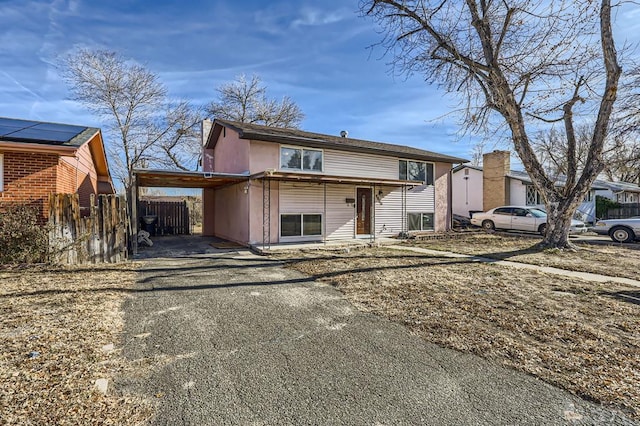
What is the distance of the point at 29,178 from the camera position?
24.4 feet

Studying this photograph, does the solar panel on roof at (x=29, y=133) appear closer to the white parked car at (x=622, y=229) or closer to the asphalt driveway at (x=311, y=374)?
the asphalt driveway at (x=311, y=374)

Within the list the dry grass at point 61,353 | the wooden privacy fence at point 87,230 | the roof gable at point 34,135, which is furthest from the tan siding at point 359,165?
the dry grass at point 61,353

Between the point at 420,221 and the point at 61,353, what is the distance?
14736 millimetres

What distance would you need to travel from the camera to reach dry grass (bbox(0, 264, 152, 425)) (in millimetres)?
2264

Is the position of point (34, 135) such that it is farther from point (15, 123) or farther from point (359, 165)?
point (359, 165)

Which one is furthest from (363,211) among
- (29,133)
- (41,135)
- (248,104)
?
(248,104)

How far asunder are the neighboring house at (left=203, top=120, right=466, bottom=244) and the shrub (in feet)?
14.9

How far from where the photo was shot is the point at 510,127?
36.6ft

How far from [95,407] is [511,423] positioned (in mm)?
2927

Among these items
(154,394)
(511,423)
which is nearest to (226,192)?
(154,394)

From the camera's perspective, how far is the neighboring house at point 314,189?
11.6 metres

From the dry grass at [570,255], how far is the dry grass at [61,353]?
933 centimetres

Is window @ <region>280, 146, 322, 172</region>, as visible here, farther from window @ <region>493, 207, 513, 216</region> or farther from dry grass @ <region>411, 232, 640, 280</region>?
window @ <region>493, 207, 513, 216</region>

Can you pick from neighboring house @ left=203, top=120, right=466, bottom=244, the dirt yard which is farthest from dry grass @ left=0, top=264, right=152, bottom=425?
neighboring house @ left=203, top=120, right=466, bottom=244
